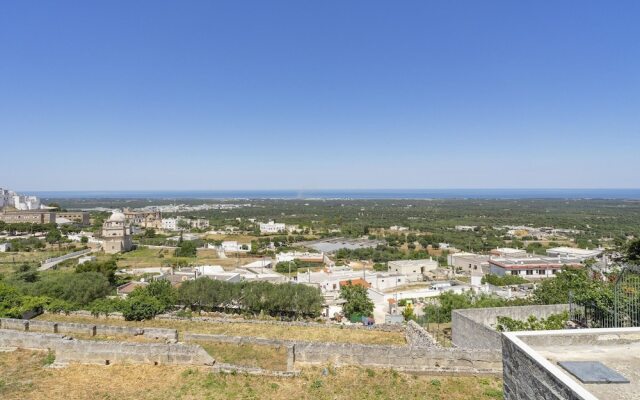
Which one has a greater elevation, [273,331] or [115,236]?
[273,331]

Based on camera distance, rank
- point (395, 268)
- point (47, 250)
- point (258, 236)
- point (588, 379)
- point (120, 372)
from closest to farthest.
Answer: point (588, 379) < point (120, 372) < point (395, 268) < point (47, 250) < point (258, 236)

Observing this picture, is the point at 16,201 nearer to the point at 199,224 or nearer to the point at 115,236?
the point at 199,224

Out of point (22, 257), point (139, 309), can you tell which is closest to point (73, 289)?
point (139, 309)

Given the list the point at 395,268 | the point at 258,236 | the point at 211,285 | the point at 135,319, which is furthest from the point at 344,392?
the point at 258,236

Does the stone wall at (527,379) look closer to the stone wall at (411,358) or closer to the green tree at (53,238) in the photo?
the stone wall at (411,358)

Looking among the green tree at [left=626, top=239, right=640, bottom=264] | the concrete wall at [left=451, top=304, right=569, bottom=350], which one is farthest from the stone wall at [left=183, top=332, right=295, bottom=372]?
the green tree at [left=626, top=239, right=640, bottom=264]

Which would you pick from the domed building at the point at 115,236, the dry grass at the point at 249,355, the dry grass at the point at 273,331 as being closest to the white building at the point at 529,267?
the dry grass at the point at 273,331

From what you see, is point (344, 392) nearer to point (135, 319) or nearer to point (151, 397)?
point (151, 397)
